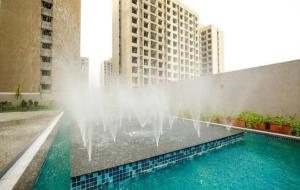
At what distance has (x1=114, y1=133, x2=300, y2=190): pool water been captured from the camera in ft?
Result: 9.96

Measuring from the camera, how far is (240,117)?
792 centimetres

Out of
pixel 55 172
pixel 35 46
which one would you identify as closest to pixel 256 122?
pixel 55 172

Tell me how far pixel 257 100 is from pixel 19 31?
1291 inches

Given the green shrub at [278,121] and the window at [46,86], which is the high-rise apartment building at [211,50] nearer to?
the window at [46,86]

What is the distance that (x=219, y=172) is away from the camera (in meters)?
3.55

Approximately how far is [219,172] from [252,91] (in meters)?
6.93

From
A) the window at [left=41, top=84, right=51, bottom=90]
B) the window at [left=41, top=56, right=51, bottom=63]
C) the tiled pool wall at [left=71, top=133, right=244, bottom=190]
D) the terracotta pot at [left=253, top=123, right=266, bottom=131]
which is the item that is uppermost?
the window at [left=41, top=56, right=51, bottom=63]

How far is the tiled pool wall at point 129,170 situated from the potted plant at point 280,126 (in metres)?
4.00

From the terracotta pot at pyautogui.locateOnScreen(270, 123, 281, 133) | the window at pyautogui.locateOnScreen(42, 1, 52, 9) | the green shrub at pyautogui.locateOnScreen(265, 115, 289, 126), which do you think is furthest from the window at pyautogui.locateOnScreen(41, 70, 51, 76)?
the terracotta pot at pyautogui.locateOnScreen(270, 123, 281, 133)

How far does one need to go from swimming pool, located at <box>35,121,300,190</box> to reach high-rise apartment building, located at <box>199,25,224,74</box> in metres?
50.5

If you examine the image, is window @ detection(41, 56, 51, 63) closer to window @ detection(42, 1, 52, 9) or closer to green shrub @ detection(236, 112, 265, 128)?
window @ detection(42, 1, 52, 9)

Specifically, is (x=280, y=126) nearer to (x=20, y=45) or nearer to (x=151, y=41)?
(x=151, y=41)

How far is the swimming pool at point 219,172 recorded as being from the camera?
303 centimetres

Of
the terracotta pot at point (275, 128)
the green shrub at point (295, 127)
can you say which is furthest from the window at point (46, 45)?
the green shrub at point (295, 127)
